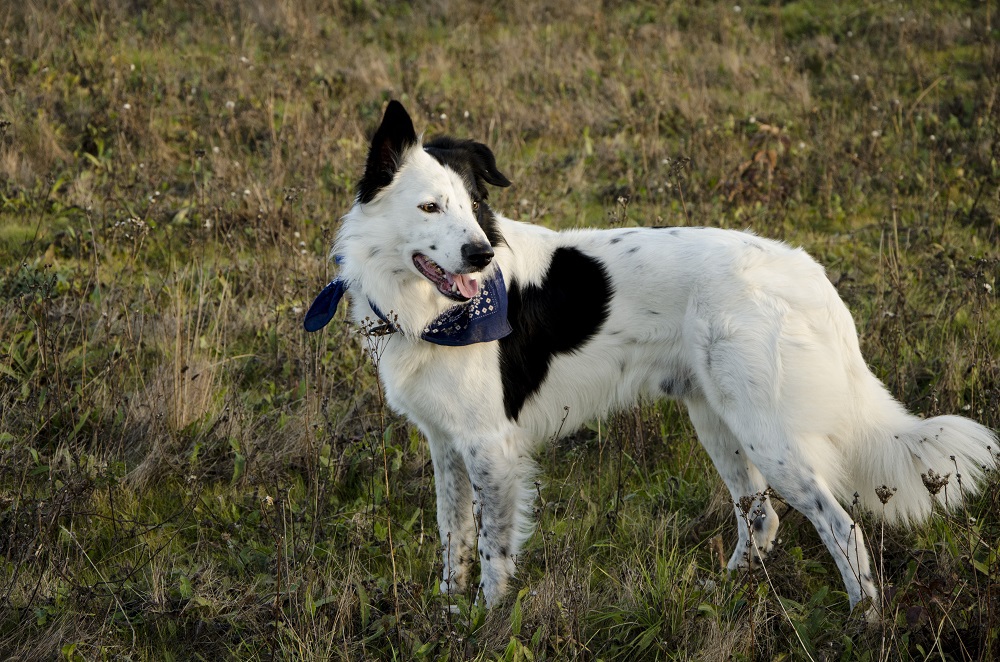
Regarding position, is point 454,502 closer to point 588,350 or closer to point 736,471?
point 588,350

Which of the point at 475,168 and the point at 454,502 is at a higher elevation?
the point at 475,168

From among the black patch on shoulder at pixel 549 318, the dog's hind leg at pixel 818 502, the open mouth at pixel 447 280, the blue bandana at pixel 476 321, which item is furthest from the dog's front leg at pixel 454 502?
the dog's hind leg at pixel 818 502

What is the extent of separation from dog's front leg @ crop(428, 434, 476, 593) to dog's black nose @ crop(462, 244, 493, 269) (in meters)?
0.81

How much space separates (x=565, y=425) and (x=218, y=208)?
333 cm

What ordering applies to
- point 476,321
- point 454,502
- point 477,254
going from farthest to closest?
point 454,502, point 476,321, point 477,254

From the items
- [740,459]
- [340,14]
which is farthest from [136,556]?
[340,14]

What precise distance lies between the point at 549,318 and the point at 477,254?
549 millimetres

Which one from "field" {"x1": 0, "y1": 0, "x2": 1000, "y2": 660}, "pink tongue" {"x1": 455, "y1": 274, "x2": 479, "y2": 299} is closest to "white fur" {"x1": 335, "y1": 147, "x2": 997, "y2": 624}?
"pink tongue" {"x1": 455, "y1": 274, "x2": 479, "y2": 299}

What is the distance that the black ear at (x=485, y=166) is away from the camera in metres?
3.57

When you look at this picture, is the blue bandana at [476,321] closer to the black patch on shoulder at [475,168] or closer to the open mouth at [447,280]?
the open mouth at [447,280]

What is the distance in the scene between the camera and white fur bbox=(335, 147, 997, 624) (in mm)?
3184

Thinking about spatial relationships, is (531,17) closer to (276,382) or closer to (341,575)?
(276,382)

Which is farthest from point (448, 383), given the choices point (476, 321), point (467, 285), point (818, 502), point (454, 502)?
point (818, 502)

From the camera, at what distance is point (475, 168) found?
357cm
